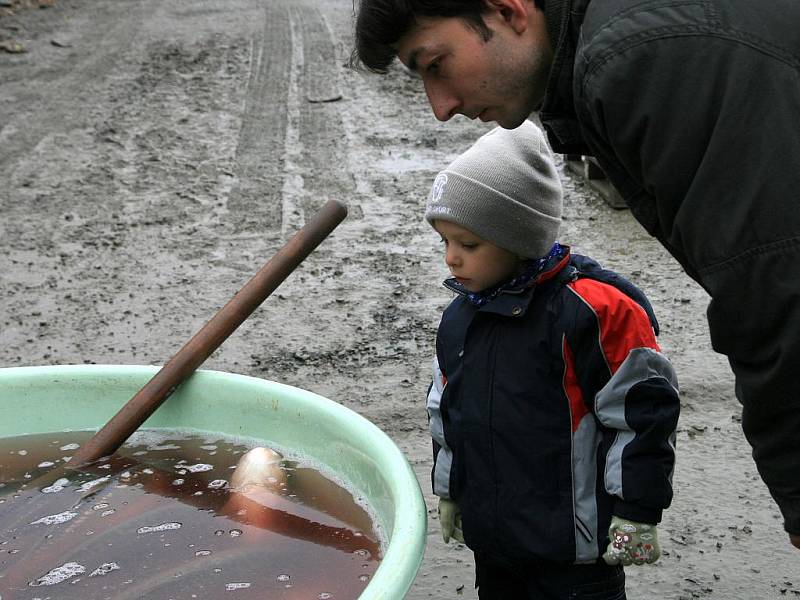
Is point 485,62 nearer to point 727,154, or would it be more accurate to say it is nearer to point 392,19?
point 392,19

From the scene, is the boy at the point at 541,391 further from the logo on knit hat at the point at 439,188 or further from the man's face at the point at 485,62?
the man's face at the point at 485,62

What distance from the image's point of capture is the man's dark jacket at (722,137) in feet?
4.11

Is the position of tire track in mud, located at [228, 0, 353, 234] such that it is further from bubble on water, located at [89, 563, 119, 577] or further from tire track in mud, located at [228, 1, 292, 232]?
bubble on water, located at [89, 563, 119, 577]

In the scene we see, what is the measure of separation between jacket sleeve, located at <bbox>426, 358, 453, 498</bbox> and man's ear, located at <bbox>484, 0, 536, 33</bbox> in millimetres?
781

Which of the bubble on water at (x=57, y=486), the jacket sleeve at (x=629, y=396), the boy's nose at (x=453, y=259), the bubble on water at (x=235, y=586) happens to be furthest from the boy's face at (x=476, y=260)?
the bubble on water at (x=57, y=486)

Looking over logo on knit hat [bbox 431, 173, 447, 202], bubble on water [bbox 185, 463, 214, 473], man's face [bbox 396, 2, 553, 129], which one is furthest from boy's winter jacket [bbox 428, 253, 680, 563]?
bubble on water [bbox 185, 463, 214, 473]

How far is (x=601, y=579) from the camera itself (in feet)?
6.38

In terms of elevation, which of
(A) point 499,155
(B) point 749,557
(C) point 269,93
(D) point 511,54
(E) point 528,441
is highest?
(D) point 511,54

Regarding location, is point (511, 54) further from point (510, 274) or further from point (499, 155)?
point (510, 274)

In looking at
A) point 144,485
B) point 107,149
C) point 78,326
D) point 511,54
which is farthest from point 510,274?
point 107,149

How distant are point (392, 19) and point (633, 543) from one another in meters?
0.99

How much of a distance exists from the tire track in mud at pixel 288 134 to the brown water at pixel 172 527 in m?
2.75

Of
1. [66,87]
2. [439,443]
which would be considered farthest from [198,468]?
[66,87]

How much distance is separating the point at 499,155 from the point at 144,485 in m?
1.10
